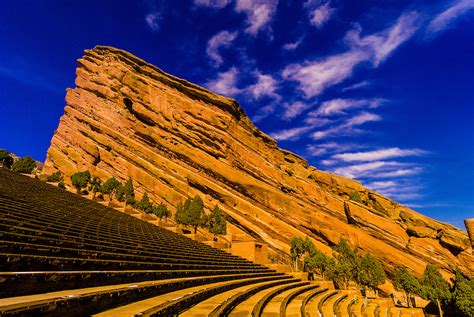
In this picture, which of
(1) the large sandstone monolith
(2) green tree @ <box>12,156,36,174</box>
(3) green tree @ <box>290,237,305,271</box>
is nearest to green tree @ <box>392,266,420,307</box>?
(3) green tree @ <box>290,237,305,271</box>

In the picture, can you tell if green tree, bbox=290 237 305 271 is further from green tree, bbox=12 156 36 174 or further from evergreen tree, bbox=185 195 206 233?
green tree, bbox=12 156 36 174

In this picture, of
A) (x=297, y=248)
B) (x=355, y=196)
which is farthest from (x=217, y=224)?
(x=355, y=196)

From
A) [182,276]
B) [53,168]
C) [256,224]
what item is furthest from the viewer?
[53,168]

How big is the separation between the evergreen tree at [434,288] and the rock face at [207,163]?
23.5 ft

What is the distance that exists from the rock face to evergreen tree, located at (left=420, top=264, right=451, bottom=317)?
715 centimetres

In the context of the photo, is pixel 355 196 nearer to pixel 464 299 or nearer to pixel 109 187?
pixel 464 299

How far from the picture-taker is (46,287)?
18.3 feet

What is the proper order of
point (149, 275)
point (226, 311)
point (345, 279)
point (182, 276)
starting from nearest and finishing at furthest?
point (226, 311) → point (149, 275) → point (182, 276) → point (345, 279)

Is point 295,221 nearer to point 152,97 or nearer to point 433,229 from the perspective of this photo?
point 433,229

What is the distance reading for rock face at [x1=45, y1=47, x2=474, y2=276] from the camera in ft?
174

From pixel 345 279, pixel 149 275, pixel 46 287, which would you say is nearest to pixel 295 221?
pixel 345 279

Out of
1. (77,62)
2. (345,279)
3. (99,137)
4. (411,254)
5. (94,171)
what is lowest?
(345,279)

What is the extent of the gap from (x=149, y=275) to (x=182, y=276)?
10.3 feet

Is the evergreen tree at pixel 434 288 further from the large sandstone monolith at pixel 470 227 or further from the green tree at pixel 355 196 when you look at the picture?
the green tree at pixel 355 196
